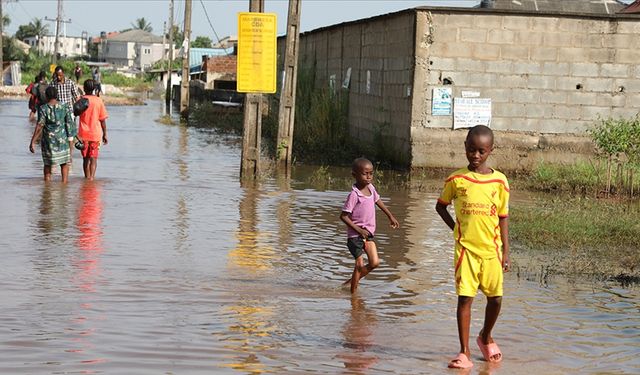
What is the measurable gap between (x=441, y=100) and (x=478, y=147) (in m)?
12.6

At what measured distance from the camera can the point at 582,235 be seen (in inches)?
474

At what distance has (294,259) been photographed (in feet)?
35.1

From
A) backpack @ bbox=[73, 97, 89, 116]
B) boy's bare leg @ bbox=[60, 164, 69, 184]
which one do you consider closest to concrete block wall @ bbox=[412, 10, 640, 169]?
backpack @ bbox=[73, 97, 89, 116]

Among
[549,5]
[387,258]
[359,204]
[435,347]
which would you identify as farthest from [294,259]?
[549,5]

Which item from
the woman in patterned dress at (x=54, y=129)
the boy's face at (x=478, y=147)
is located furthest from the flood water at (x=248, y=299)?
the boy's face at (x=478, y=147)

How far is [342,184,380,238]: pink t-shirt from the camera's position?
9047 millimetres

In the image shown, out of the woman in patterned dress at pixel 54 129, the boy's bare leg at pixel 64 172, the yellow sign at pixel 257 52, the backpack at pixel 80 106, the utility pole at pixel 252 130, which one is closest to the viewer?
the woman in patterned dress at pixel 54 129

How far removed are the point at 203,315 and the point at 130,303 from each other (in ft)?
2.18

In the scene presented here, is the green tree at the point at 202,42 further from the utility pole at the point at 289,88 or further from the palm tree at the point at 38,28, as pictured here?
the utility pole at the point at 289,88

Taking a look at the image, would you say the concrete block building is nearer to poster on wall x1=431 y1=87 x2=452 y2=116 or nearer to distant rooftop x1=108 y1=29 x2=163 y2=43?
poster on wall x1=431 y1=87 x2=452 y2=116

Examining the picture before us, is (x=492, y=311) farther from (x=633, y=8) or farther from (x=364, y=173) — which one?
(x=633, y=8)

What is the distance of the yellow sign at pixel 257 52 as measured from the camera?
694 inches

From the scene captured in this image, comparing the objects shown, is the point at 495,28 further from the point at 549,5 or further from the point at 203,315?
the point at 203,315

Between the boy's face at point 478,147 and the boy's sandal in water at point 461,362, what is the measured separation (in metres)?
1.16
